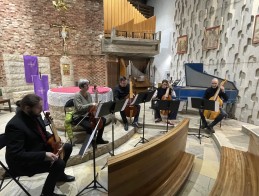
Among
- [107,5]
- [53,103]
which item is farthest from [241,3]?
[53,103]

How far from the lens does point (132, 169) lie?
59.6 inches

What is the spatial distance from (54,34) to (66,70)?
65.0 inches

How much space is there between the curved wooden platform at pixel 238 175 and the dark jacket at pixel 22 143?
1.83 metres

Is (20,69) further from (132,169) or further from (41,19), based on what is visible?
(132,169)

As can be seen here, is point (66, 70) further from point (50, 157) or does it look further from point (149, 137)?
point (50, 157)

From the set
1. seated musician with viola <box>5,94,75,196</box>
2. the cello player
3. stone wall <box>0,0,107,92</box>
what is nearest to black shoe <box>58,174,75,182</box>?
seated musician with viola <box>5,94,75,196</box>

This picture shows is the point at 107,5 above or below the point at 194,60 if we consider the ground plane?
above

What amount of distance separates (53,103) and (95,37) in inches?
219

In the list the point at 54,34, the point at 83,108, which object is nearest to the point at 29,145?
the point at 83,108

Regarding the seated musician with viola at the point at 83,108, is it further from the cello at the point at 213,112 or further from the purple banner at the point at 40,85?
the cello at the point at 213,112

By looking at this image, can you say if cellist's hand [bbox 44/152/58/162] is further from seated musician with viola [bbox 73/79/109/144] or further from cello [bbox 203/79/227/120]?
cello [bbox 203/79/227/120]

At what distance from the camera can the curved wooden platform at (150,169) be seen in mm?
1416

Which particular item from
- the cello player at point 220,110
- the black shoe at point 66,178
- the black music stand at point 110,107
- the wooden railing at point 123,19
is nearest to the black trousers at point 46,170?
the black shoe at point 66,178

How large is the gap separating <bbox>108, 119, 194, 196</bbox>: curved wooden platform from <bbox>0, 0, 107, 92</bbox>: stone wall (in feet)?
22.3
